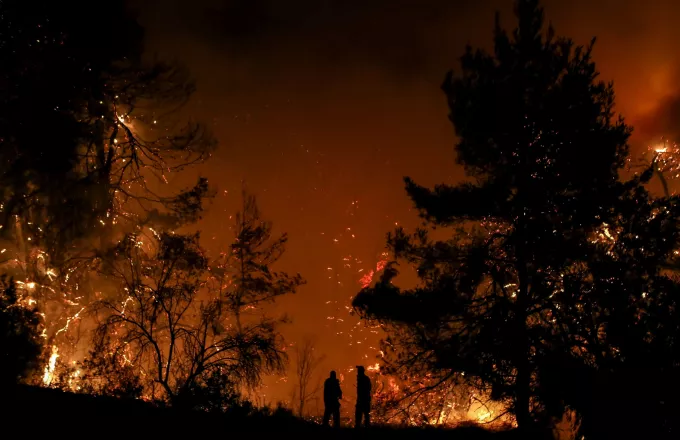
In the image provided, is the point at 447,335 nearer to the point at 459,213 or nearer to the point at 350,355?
the point at 459,213

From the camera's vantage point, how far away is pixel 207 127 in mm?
16953

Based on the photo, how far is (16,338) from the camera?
1053 cm

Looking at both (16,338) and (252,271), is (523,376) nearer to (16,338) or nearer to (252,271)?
(16,338)

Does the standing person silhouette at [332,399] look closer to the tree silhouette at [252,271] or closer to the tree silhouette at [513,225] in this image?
the tree silhouette at [513,225]

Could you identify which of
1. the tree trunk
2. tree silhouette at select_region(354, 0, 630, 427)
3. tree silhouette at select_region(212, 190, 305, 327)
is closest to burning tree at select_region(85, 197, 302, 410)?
tree silhouette at select_region(212, 190, 305, 327)

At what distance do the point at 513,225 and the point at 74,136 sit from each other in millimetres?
11920

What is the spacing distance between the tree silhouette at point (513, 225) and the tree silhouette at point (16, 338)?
25.6 ft

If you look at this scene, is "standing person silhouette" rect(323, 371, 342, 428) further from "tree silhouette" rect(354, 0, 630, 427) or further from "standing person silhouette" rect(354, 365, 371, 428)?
"tree silhouette" rect(354, 0, 630, 427)

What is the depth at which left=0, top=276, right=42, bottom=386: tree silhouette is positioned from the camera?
10.3 meters

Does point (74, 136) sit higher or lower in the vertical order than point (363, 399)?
higher

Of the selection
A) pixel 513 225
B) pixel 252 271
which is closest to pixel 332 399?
pixel 513 225

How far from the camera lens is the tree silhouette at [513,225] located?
1098 centimetres

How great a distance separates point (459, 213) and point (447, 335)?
3120 mm

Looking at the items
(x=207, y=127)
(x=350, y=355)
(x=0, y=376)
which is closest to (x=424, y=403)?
(x=0, y=376)
